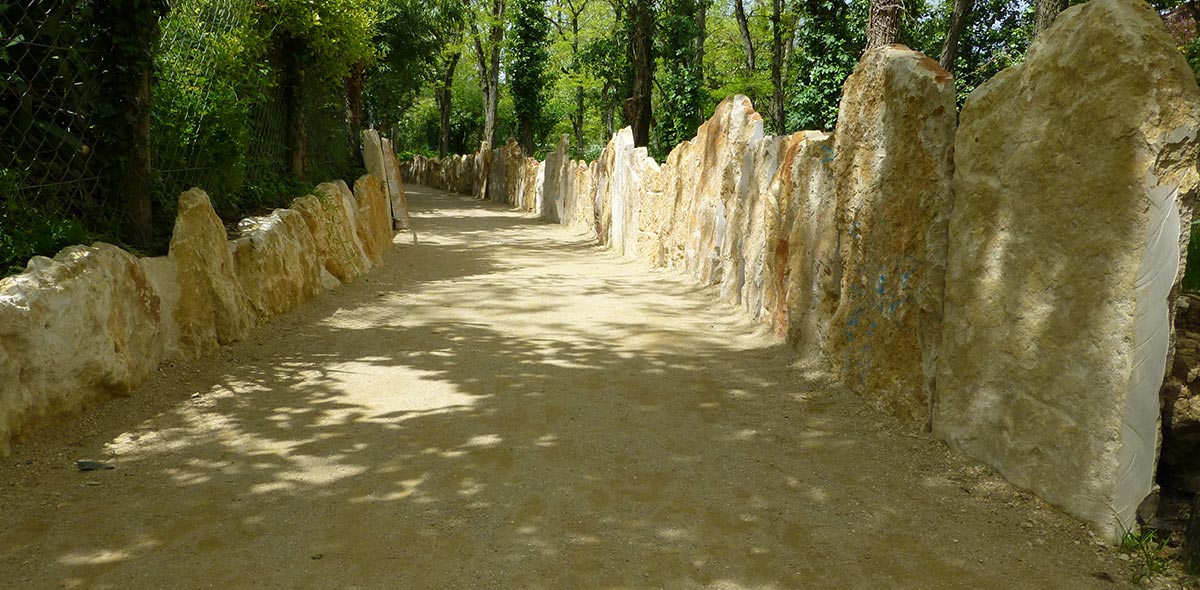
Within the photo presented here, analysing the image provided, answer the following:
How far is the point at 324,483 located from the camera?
3451mm

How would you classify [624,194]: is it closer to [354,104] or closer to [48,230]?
[354,104]

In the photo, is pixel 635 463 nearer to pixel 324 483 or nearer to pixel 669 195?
pixel 324 483

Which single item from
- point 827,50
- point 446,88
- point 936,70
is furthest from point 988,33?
point 446,88

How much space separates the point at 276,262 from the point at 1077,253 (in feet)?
17.2

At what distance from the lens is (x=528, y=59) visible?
2509 cm

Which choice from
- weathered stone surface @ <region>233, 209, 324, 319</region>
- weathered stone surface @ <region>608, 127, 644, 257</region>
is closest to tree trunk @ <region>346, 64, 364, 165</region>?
weathered stone surface @ <region>608, 127, 644, 257</region>

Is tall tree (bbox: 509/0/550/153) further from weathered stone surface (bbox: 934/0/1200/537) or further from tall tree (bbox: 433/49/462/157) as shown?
weathered stone surface (bbox: 934/0/1200/537)

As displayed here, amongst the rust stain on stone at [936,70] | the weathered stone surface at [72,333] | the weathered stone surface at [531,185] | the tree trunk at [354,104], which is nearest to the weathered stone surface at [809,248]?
the rust stain on stone at [936,70]

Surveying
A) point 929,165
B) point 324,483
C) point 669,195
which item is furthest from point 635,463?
point 669,195

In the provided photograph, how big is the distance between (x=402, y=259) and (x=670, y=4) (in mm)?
10211

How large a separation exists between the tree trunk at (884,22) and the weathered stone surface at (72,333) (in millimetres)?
6357

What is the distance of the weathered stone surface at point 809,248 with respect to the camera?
500 centimetres

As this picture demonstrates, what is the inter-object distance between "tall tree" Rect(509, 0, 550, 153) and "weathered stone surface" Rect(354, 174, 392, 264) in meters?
13.2

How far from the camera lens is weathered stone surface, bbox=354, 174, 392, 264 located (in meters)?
9.66
